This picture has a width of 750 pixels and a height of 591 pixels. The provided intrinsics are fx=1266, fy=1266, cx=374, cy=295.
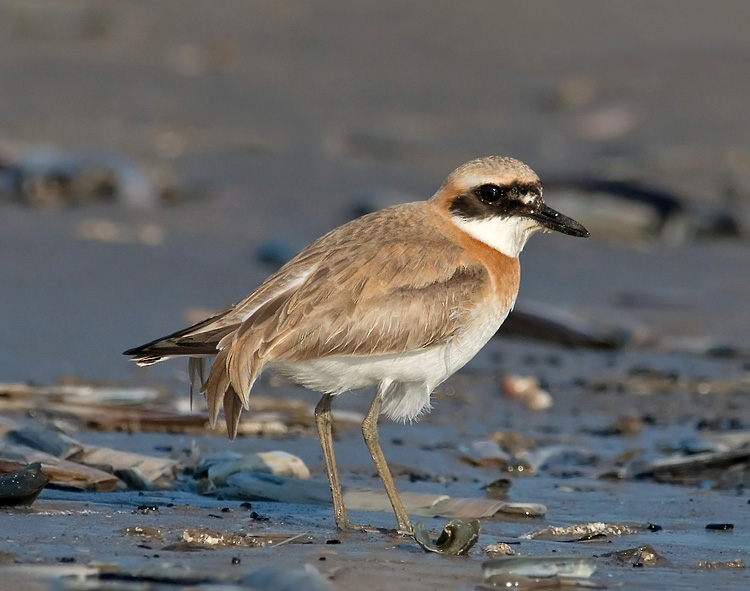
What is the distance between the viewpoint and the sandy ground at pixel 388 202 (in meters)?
4.81

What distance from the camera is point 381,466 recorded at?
5.12m

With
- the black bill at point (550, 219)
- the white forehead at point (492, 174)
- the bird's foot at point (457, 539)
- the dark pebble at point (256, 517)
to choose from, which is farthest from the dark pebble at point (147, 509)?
the black bill at point (550, 219)

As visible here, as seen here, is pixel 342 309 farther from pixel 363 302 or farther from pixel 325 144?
pixel 325 144

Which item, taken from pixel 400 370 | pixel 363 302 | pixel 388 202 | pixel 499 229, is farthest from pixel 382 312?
pixel 388 202

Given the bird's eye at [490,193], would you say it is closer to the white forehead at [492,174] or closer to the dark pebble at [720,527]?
the white forehead at [492,174]

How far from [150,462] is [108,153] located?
236 inches

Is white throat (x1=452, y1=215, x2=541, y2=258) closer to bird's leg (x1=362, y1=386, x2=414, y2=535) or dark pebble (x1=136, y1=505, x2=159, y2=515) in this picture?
bird's leg (x1=362, y1=386, x2=414, y2=535)

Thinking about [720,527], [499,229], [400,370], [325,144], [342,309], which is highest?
[325,144]

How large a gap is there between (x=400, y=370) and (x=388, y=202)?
5.68 metres

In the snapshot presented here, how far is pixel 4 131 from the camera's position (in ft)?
40.8

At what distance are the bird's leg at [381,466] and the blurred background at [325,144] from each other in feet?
7.51

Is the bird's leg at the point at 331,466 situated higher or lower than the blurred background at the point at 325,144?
lower

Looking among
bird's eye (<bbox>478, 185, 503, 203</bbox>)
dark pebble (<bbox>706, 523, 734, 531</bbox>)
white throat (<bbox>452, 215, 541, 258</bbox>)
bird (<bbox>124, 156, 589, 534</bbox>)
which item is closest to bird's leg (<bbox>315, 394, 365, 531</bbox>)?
bird (<bbox>124, 156, 589, 534</bbox>)

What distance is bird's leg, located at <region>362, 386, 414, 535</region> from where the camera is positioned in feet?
16.0
